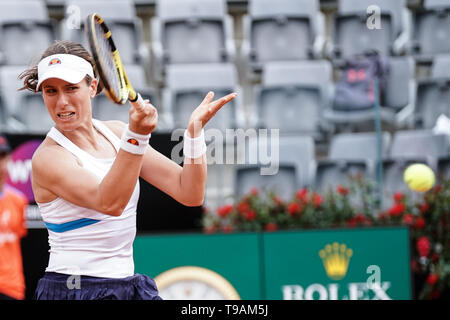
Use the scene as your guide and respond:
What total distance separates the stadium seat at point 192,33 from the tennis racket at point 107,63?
3.97m

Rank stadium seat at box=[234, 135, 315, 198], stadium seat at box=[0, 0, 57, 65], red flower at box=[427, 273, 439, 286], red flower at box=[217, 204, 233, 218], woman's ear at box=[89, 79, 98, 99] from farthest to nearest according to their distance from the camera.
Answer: stadium seat at box=[0, 0, 57, 65] < stadium seat at box=[234, 135, 315, 198] < red flower at box=[217, 204, 233, 218] < red flower at box=[427, 273, 439, 286] < woman's ear at box=[89, 79, 98, 99]

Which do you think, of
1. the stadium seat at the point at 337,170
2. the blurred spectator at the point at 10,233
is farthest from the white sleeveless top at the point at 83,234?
the stadium seat at the point at 337,170

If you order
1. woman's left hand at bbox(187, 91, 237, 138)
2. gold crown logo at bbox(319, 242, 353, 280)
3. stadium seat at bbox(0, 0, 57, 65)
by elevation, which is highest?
stadium seat at bbox(0, 0, 57, 65)

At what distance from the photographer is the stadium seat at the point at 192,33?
570cm

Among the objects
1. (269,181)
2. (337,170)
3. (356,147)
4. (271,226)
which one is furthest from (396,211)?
(356,147)

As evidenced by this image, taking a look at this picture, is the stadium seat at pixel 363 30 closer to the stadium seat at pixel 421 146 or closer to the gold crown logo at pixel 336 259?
the stadium seat at pixel 421 146

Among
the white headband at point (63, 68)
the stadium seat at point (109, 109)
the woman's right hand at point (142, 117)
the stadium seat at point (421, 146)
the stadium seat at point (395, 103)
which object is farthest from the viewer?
the stadium seat at point (395, 103)

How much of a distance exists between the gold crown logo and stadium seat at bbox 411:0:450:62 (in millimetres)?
2814

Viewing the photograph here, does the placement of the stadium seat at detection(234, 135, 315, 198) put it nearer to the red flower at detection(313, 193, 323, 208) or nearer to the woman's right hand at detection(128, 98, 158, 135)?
the red flower at detection(313, 193, 323, 208)

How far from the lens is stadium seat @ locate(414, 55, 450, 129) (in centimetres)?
511

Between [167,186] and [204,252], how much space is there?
4.93 feet

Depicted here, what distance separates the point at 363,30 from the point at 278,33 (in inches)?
26.7

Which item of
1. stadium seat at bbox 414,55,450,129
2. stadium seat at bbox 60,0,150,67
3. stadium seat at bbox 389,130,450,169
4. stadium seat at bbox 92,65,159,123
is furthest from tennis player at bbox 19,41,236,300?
stadium seat at bbox 60,0,150,67
